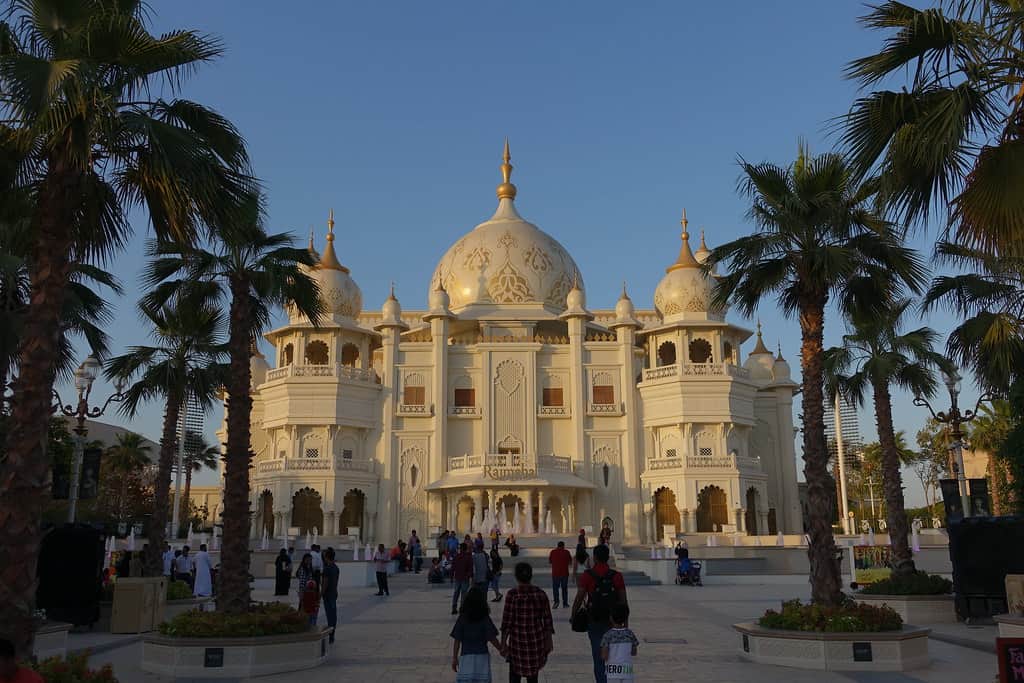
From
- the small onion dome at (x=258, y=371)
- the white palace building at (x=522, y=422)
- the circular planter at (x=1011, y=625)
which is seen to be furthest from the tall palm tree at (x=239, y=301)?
the small onion dome at (x=258, y=371)

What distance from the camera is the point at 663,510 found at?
1682 inches

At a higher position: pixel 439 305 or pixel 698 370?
pixel 439 305

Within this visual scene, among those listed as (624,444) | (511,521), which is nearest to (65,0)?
(511,521)

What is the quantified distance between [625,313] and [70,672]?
38842 mm

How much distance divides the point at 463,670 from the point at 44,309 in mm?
5224

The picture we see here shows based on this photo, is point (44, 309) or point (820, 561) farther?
point (820, 561)

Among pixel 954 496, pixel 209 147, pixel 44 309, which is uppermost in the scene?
pixel 209 147

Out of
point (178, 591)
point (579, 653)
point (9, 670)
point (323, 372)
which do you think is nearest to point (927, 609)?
point (579, 653)

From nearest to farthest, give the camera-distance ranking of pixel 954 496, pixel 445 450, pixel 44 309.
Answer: pixel 44 309 < pixel 954 496 < pixel 445 450

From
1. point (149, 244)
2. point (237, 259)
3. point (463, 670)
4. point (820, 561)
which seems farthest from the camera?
point (149, 244)

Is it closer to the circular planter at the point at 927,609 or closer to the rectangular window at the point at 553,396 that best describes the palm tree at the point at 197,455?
the rectangular window at the point at 553,396

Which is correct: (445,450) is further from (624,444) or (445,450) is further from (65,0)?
(65,0)

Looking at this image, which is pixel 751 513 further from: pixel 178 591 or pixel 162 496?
pixel 178 591

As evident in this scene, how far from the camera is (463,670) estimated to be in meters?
7.44
